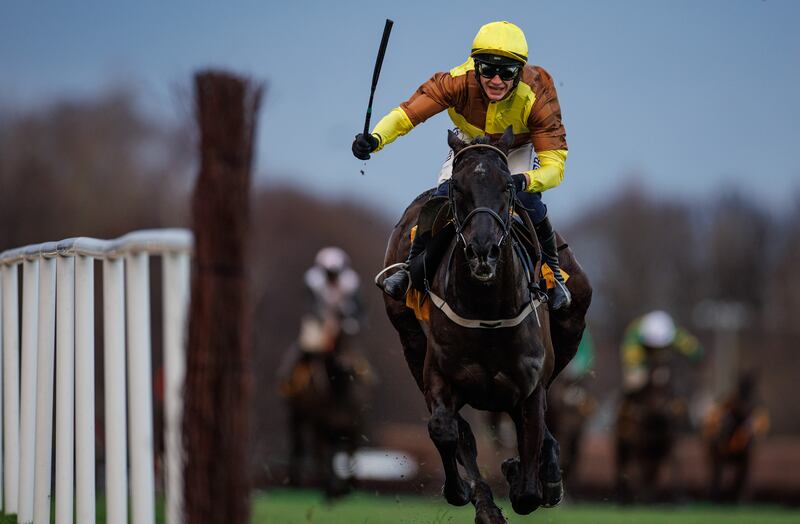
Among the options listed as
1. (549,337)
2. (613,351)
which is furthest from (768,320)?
(549,337)

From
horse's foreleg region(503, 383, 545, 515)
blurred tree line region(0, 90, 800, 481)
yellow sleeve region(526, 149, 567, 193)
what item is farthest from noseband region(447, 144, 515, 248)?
blurred tree line region(0, 90, 800, 481)

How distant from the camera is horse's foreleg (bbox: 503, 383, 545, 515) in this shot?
7328 mm

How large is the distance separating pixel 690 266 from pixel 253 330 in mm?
76288

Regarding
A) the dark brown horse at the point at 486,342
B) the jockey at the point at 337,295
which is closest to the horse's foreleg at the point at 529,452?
the dark brown horse at the point at 486,342

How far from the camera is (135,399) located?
457 centimetres

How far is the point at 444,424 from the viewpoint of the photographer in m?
7.11

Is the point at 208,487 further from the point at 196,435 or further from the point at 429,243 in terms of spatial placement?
the point at 429,243

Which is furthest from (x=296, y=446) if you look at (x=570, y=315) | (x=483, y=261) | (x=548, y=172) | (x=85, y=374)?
(x=85, y=374)

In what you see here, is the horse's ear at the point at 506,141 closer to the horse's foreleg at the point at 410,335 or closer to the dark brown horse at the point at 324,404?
the horse's foreleg at the point at 410,335

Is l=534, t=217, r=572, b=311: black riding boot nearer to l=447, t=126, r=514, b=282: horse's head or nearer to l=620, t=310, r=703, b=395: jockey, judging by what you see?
l=447, t=126, r=514, b=282: horse's head

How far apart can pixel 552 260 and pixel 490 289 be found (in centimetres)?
82

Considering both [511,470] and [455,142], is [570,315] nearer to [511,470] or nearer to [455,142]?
[511,470]

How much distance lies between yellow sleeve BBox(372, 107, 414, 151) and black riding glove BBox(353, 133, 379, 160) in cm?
4

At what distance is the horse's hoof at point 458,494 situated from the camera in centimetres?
741
